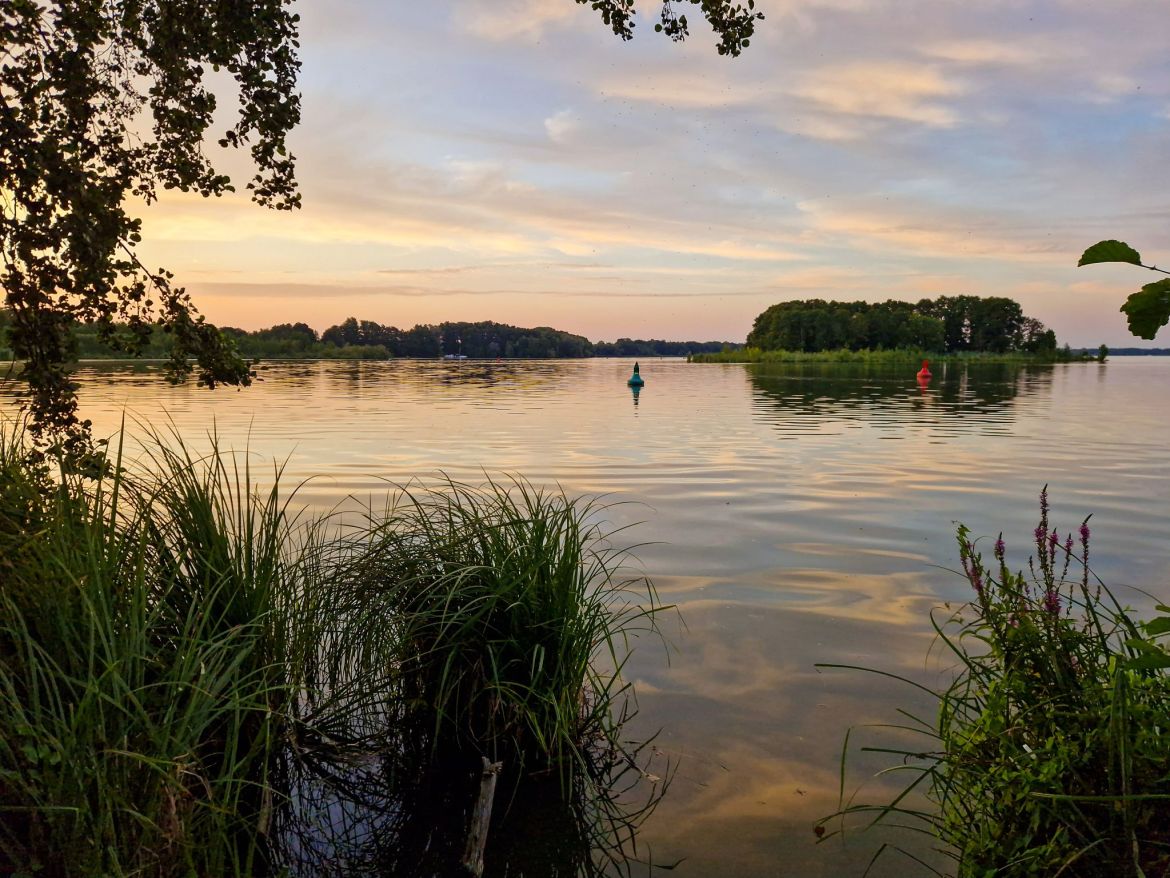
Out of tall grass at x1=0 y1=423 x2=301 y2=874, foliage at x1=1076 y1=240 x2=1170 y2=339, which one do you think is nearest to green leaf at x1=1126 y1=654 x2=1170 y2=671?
foliage at x1=1076 y1=240 x2=1170 y2=339

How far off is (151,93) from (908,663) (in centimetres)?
658

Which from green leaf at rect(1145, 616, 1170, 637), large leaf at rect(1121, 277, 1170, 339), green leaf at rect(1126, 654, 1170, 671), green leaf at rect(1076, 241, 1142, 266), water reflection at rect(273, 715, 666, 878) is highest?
green leaf at rect(1076, 241, 1142, 266)

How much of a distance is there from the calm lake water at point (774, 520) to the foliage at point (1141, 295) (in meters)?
2.97

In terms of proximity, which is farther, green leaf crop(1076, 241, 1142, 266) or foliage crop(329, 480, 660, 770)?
foliage crop(329, 480, 660, 770)

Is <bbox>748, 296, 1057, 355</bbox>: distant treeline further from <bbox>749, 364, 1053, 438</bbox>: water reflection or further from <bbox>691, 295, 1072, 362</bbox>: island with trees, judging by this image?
<bbox>749, 364, 1053, 438</bbox>: water reflection

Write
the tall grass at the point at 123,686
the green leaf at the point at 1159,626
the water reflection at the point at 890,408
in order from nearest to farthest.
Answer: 1. the green leaf at the point at 1159,626
2. the tall grass at the point at 123,686
3. the water reflection at the point at 890,408

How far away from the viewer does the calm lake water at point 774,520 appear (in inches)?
189

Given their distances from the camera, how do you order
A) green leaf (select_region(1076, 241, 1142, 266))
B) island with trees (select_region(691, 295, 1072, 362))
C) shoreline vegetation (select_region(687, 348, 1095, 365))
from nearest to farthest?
green leaf (select_region(1076, 241, 1142, 266)), shoreline vegetation (select_region(687, 348, 1095, 365)), island with trees (select_region(691, 295, 1072, 362))

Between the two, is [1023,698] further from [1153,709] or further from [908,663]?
[908,663]

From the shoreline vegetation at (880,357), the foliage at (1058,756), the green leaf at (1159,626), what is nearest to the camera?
the green leaf at (1159,626)

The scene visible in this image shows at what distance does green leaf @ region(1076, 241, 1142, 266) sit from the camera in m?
1.93

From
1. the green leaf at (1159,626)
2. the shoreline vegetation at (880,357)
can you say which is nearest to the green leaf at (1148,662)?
the green leaf at (1159,626)

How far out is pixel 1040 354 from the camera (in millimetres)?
123938

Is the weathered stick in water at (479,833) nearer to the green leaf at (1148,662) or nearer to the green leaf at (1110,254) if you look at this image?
the green leaf at (1148,662)
